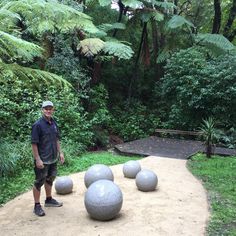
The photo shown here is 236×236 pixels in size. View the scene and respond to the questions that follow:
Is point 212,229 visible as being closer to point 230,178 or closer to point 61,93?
point 230,178

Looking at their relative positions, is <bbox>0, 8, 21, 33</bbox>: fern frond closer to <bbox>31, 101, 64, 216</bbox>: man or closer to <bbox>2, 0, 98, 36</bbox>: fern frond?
<bbox>2, 0, 98, 36</bbox>: fern frond

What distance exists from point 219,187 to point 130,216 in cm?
247

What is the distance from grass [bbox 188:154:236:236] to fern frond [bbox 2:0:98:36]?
461 centimetres

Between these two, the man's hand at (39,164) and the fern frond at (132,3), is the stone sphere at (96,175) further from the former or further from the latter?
the fern frond at (132,3)

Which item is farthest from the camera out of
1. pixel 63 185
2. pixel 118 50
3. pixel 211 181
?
pixel 118 50

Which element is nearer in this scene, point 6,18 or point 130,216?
point 130,216

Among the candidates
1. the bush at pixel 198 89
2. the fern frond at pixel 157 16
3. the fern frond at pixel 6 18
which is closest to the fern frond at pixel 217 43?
the bush at pixel 198 89

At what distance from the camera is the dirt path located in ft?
16.6

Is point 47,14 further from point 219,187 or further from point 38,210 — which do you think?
point 219,187

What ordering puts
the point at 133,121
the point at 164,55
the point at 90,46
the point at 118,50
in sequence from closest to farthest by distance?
the point at 90,46, the point at 118,50, the point at 133,121, the point at 164,55

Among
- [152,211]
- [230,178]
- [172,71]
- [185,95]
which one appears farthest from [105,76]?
[152,211]

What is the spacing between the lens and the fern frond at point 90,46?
11.5 m

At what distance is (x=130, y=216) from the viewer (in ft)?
18.4

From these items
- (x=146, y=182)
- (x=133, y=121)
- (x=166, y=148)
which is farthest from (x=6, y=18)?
(x=133, y=121)
